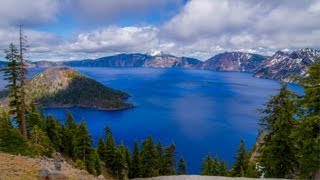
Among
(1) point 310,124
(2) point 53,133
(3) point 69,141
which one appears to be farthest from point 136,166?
(1) point 310,124

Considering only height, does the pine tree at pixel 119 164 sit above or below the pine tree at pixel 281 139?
below

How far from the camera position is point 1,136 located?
3950cm

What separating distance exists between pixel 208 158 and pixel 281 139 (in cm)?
5480

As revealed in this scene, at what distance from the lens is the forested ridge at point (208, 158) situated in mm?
25797

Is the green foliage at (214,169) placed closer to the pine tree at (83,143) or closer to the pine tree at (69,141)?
the pine tree at (83,143)

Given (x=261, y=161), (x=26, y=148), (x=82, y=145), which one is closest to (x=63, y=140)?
(x=82, y=145)

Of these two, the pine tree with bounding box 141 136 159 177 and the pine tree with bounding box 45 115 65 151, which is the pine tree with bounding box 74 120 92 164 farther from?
the pine tree with bounding box 141 136 159 177

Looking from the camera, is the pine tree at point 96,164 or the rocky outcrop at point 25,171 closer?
the rocky outcrop at point 25,171

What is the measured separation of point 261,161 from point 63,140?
59.7m

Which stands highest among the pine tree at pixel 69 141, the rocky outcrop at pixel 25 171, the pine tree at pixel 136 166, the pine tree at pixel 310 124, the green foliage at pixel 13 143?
the pine tree at pixel 310 124

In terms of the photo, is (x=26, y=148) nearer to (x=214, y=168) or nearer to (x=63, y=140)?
(x=63, y=140)

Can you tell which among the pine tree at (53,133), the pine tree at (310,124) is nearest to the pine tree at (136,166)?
the pine tree at (53,133)

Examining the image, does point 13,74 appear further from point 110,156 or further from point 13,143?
point 110,156

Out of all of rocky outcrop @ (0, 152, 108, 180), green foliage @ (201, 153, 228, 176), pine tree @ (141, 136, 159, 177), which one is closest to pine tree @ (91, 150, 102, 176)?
pine tree @ (141, 136, 159, 177)
